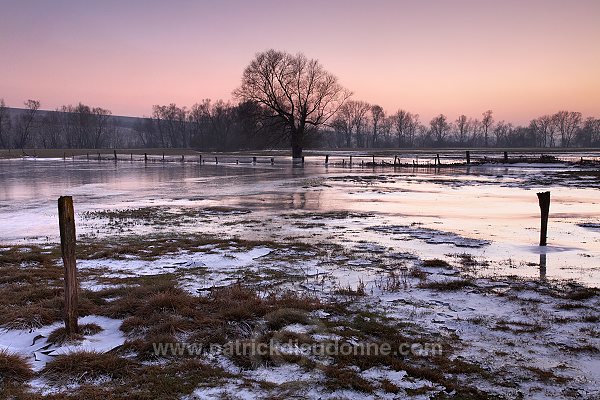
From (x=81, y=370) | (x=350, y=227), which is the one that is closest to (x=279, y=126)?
(x=350, y=227)

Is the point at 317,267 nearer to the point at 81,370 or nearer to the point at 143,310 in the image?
the point at 143,310

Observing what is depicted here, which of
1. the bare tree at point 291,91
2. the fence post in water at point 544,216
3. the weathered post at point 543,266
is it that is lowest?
the weathered post at point 543,266

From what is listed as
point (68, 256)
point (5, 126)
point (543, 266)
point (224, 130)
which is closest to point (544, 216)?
point (543, 266)

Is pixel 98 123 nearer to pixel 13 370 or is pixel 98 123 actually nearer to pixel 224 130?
pixel 224 130

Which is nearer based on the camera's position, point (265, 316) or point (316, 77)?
point (265, 316)

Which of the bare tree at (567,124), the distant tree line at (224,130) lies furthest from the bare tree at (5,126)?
the bare tree at (567,124)

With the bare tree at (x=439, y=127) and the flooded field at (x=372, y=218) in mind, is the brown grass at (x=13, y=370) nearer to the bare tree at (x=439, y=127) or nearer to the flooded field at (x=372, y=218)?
the flooded field at (x=372, y=218)

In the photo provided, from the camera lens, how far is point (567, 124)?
165 m

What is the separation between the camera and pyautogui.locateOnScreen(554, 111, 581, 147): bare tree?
540 ft

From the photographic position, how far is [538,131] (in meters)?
165

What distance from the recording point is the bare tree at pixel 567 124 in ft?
540

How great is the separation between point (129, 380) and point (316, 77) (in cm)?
6091

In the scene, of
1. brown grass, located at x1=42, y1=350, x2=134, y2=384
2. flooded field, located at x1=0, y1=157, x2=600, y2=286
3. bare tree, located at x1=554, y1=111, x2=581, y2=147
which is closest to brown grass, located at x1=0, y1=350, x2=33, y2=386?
brown grass, located at x1=42, y1=350, x2=134, y2=384

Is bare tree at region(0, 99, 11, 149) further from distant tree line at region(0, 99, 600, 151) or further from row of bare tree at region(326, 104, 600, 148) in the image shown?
row of bare tree at region(326, 104, 600, 148)
